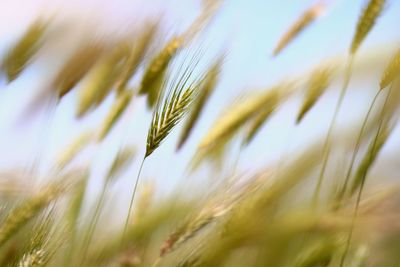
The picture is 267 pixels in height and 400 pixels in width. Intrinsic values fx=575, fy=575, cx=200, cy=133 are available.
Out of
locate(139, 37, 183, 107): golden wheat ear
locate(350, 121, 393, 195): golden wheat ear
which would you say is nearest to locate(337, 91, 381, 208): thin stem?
locate(350, 121, 393, 195): golden wheat ear

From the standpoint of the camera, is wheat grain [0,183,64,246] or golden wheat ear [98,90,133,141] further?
golden wheat ear [98,90,133,141]

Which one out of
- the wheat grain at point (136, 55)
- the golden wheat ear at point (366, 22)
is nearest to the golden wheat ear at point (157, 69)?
the wheat grain at point (136, 55)

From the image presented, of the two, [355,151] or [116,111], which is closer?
[355,151]

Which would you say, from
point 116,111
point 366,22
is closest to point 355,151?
point 366,22

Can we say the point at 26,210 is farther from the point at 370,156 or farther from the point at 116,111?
the point at 370,156

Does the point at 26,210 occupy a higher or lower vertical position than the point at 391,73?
higher

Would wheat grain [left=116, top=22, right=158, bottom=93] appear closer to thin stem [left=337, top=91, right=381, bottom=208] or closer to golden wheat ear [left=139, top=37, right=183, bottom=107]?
golden wheat ear [left=139, top=37, right=183, bottom=107]

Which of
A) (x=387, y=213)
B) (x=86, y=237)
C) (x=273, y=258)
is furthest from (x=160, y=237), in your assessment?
(x=387, y=213)

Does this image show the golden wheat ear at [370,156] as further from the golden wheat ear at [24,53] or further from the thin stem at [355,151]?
the golden wheat ear at [24,53]

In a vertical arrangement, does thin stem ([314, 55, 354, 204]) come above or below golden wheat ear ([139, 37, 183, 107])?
below

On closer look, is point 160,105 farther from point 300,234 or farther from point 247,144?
point 300,234
